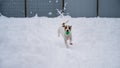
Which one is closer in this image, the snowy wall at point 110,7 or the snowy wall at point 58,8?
the snowy wall at point 58,8

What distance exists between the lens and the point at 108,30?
6.14 metres

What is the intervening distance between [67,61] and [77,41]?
147 cm

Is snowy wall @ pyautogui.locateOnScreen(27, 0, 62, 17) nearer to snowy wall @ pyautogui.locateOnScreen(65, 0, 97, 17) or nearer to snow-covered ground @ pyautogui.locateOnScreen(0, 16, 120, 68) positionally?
snowy wall @ pyautogui.locateOnScreen(65, 0, 97, 17)

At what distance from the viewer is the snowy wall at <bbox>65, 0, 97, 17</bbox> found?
334 inches

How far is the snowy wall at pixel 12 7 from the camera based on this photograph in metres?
8.60

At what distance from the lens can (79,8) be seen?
8.52 meters

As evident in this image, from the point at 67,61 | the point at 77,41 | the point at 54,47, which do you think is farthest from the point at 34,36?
the point at 67,61

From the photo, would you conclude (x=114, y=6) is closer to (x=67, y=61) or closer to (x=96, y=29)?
(x=96, y=29)

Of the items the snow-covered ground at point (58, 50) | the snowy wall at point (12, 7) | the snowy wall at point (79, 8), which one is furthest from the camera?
the snowy wall at point (12, 7)

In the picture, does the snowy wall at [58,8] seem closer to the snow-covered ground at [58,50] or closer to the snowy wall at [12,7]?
the snowy wall at [12,7]

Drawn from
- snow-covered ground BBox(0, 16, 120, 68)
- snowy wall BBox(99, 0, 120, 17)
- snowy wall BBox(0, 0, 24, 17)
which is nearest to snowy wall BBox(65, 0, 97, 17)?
snowy wall BBox(99, 0, 120, 17)

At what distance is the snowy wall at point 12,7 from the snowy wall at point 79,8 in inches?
77.5

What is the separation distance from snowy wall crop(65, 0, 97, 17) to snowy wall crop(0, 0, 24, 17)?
6.46ft

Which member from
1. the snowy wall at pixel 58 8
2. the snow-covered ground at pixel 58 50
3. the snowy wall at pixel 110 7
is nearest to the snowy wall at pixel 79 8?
the snowy wall at pixel 58 8
